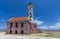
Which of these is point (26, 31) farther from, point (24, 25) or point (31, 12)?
point (31, 12)

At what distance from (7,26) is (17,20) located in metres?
5.80

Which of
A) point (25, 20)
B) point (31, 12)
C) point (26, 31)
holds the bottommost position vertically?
point (26, 31)

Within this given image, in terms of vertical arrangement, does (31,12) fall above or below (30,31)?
above

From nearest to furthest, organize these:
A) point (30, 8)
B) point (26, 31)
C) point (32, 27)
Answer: point (26, 31) → point (32, 27) → point (30, 8)

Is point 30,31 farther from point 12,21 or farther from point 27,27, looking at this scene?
point 12,21

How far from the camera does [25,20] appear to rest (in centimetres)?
6047

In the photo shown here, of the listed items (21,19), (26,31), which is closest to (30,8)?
(21,19)

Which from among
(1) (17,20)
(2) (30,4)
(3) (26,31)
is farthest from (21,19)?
(2) (30,4)

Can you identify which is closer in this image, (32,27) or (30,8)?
(32,27)

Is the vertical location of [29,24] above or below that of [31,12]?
below

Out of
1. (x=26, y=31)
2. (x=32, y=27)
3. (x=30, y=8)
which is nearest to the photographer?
(x=26, y=31)

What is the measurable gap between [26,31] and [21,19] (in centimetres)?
617

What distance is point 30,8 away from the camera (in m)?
69.8

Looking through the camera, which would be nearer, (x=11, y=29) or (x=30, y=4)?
(x=11, y=29)
